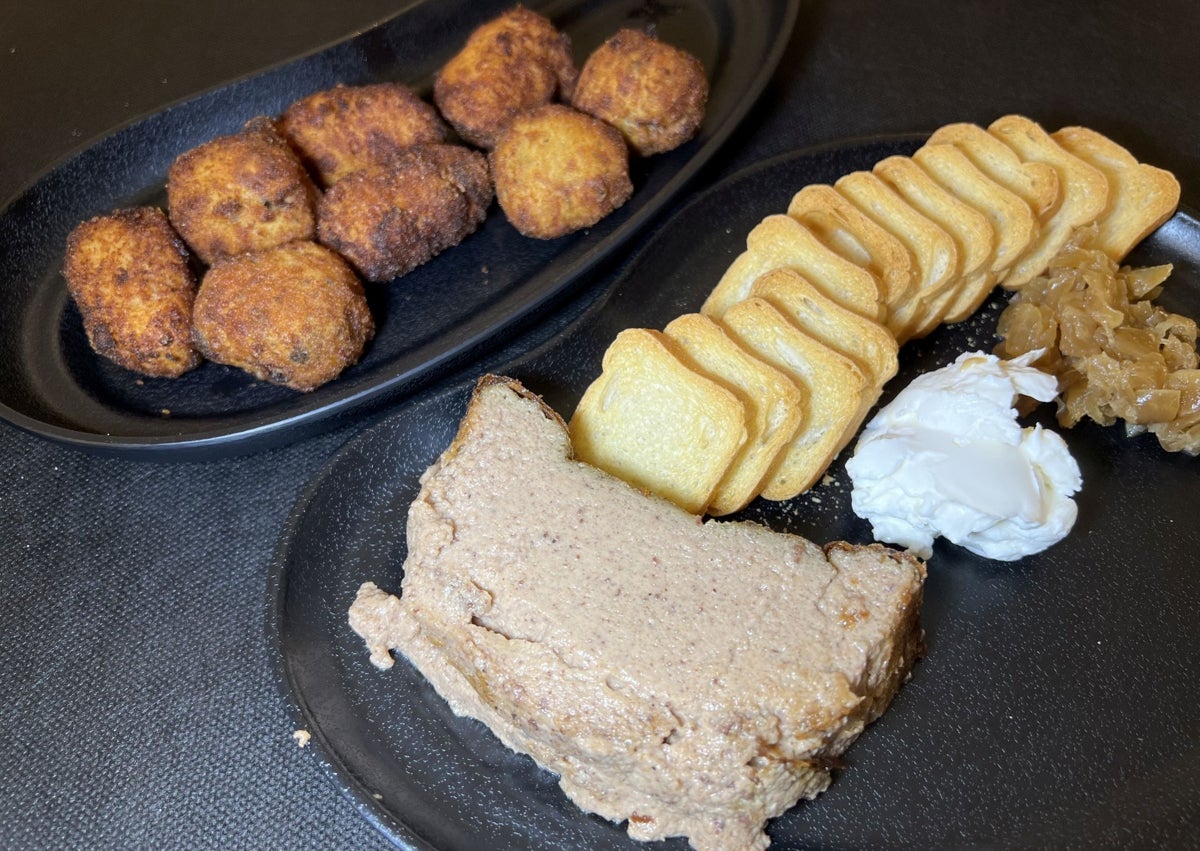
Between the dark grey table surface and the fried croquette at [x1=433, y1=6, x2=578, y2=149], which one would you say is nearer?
the dark grey table surface

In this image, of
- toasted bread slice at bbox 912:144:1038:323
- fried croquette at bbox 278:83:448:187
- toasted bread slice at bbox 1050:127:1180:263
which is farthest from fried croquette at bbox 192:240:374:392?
toasted bread slice at bbox 1050:127:1180:263

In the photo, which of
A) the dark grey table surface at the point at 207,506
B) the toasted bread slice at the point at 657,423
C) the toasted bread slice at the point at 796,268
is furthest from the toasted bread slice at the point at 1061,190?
the toasted bread slice at the point at 657,423

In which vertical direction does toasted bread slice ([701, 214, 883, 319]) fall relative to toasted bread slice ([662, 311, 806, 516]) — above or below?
above

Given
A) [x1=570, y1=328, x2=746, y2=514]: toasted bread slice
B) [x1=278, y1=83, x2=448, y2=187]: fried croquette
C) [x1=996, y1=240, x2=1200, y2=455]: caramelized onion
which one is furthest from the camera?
[x1=278, y1=83, x2=448, y2=187]: fried croquette

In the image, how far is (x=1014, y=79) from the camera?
361cm

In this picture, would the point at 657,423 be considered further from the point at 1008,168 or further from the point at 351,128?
the point at 351,128

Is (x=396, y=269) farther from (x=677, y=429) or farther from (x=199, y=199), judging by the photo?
(x=677, y=429)

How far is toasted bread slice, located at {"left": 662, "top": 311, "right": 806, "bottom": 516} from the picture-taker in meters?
2.26

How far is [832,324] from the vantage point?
2396 millimetres

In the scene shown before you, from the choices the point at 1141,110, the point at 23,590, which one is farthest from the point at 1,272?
the point at 1141,110

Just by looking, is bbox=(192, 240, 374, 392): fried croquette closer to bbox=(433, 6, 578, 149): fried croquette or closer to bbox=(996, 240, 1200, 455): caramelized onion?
bbox=(433, 6, 578, 149): fried croquette

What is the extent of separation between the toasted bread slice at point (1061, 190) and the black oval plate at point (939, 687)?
0.48 meters

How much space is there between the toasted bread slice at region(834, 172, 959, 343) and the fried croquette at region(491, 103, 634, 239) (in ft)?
2.36

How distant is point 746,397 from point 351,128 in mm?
1579
